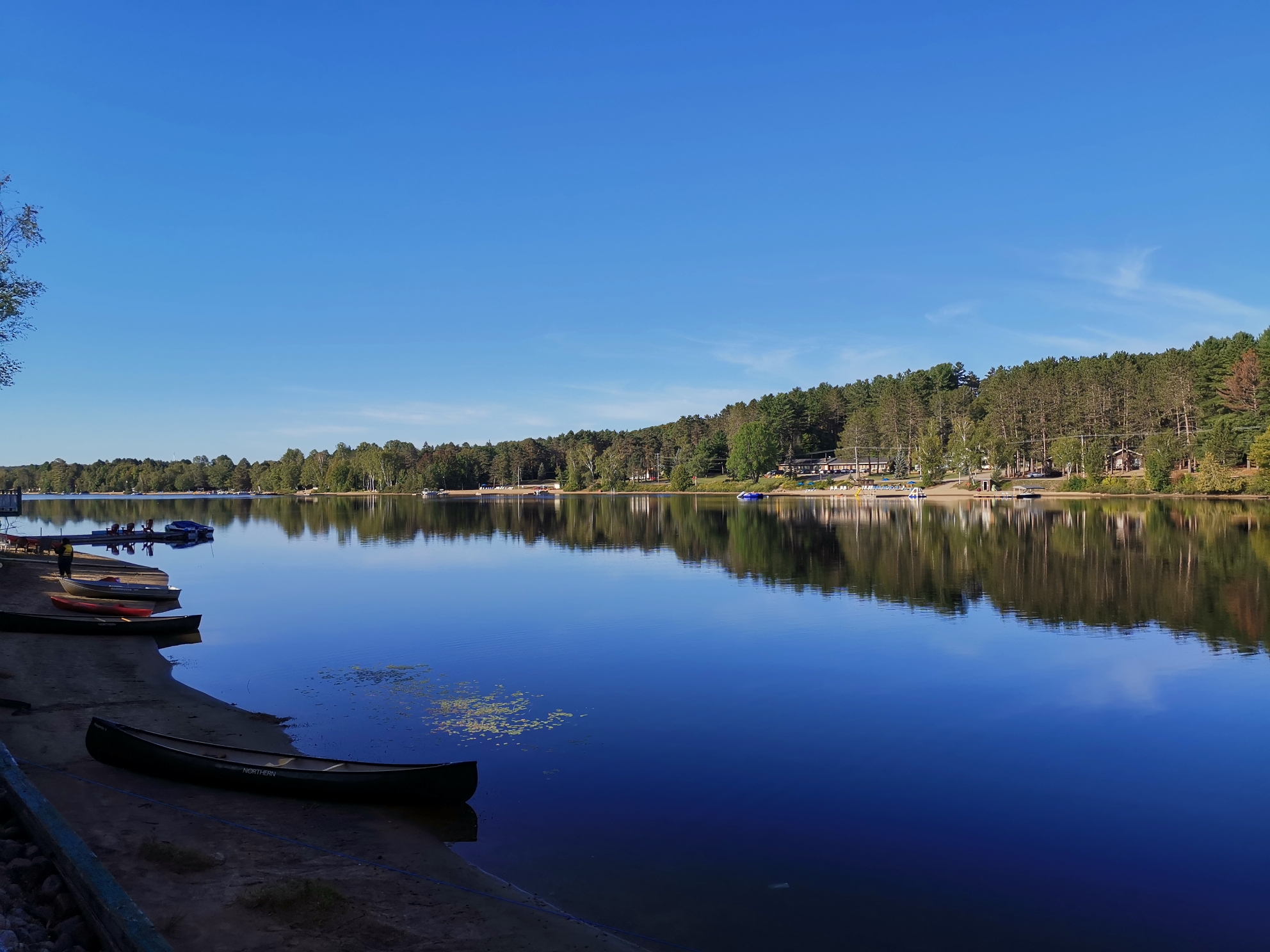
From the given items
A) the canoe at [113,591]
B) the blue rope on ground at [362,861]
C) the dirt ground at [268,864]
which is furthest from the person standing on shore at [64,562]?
the blue rope on ground at [362,861]

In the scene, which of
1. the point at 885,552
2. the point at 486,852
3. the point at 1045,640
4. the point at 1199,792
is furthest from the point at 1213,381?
the point at 486,852

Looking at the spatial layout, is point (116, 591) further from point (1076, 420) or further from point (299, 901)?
point (1076, 420)

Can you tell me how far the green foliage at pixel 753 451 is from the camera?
184 meters

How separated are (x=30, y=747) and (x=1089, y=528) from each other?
246 ft

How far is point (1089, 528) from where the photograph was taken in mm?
70188

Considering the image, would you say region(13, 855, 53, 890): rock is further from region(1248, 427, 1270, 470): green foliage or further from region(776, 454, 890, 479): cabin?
region(776, 454, 890, 479): cabin

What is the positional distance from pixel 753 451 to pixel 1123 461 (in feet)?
237

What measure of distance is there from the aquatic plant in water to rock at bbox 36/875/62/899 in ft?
33.9

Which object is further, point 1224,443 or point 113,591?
point 1224,443

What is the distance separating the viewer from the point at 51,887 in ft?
27.8

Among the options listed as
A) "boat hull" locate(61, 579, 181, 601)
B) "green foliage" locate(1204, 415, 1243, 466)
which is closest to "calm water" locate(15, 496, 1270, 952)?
"boat hull" locate(61, 579, 181, 601)

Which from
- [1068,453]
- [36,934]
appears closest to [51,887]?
[36,934]

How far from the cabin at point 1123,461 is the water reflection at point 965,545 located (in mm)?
32945

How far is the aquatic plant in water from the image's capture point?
63.0ft
